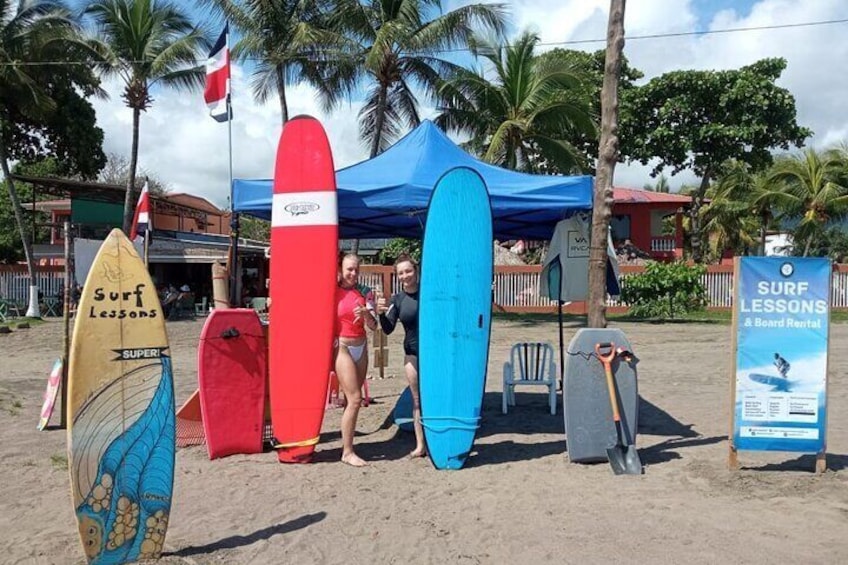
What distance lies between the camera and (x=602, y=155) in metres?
6.12

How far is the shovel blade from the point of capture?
5301 millimetres

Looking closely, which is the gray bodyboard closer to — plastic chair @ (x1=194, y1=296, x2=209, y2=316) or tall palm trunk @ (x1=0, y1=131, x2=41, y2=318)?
plastic chair @ (x1=194, y1=296, x2=209, y2=316)

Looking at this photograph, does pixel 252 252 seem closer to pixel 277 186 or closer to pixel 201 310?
pixel 201 310

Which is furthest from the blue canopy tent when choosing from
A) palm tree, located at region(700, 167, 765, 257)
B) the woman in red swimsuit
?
palm tree, located at region(700, 167, 765, 257)

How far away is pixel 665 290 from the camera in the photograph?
19812mm

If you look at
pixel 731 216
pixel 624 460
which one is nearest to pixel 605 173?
pixel 624 460

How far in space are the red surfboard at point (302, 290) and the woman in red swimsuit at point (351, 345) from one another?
94 mm

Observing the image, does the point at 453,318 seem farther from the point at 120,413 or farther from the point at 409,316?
the point at 120,413

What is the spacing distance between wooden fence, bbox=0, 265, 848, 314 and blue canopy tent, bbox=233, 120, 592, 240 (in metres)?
14.7

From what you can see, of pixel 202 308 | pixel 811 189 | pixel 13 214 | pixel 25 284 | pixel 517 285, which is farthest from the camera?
pixel 13 214

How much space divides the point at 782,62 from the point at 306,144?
2815 cm

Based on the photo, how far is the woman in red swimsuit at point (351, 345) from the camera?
→ 547cm

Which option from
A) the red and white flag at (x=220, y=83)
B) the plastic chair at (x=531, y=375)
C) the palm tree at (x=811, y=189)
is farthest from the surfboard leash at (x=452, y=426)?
the palm tree at (x=811, y=189)

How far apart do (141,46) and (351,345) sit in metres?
20.6
